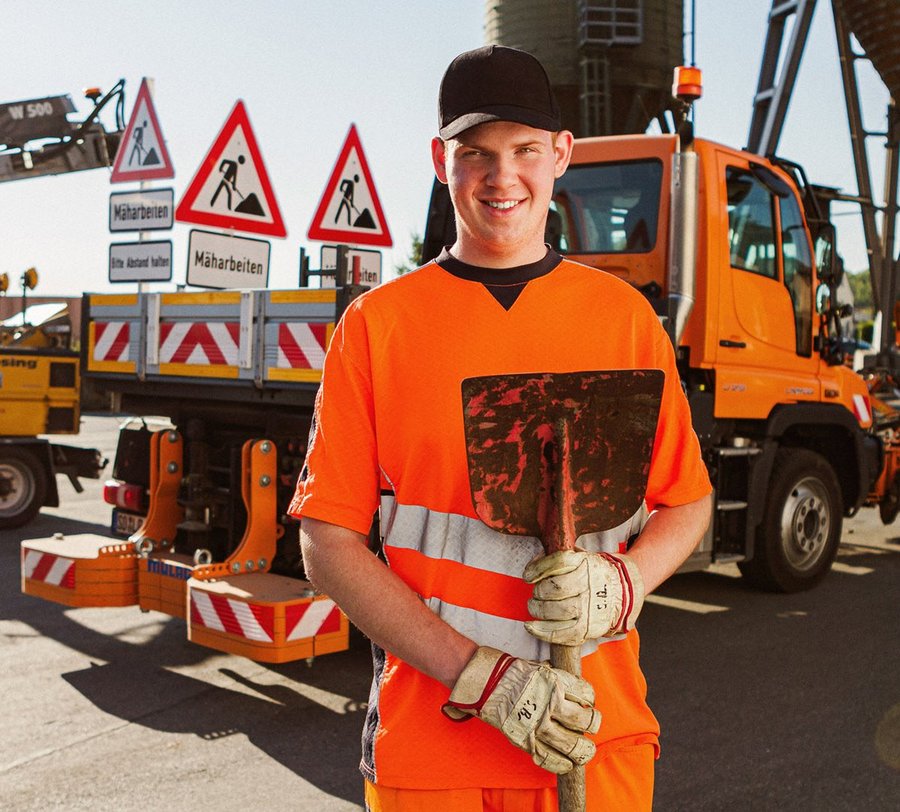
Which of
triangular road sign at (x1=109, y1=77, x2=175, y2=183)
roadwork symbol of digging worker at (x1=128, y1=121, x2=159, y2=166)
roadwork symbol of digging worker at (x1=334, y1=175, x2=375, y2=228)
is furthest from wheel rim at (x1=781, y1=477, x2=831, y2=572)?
roadwork symbol of digging worker at (x1=128, y1=121, x2=159, y2=166)

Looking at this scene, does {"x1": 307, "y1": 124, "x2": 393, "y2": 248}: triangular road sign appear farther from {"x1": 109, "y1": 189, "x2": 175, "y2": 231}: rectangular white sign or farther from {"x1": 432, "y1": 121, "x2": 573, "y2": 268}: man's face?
{"x1": 432, "y1": 121, "x2": 573, "y2": 268}: man's face

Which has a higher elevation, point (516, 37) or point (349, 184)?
point (516, 37)

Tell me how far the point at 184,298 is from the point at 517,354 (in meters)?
3.77

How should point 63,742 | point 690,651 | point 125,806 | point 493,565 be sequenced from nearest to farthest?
point 493,565 < point 125,806 < point 63,742 < point 690,651

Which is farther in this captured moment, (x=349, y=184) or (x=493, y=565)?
(x=349, y=184)

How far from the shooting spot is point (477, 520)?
1729 mm

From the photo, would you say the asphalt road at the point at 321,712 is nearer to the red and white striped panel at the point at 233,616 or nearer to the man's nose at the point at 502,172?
the red and white striped panel at the point at 233,616

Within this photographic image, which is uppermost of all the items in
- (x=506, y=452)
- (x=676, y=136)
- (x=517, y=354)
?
(x=676, y=136)

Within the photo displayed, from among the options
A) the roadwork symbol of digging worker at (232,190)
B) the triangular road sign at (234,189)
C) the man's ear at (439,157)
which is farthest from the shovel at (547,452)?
the roadwork symbol of digging worker at (232,190)

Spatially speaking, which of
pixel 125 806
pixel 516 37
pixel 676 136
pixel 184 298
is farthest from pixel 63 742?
pixel 516 37

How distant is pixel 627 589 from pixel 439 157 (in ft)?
2.74

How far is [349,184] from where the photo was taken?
7398mm

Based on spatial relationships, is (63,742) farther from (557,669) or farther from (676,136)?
(676,136)

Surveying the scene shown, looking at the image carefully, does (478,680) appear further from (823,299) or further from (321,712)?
(823,299)
